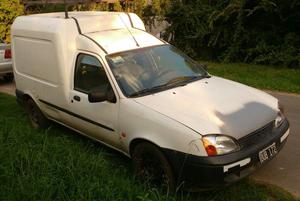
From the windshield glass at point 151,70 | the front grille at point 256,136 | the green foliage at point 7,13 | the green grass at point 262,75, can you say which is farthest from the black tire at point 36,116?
the green foliage at point 7,13

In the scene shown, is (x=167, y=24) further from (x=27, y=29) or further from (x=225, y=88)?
(x=225, y=88)

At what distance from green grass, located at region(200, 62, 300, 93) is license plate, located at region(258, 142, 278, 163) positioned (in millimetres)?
4809

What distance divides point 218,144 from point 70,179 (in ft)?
5.12

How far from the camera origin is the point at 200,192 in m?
4.98

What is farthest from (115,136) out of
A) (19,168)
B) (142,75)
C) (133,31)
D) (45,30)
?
(45,30)

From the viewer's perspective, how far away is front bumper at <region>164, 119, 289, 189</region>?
4.39 m

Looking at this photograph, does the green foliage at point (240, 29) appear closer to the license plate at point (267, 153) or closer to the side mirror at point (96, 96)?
the license plate at point (267, 153)

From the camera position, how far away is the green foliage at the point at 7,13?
1709 centimetres

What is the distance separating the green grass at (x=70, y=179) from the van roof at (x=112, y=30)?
146 cm

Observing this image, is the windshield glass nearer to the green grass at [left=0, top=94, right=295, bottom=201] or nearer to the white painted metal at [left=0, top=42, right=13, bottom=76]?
the green grass at [left=0, top=94, right=295, bottom=201]

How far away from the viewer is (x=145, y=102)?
5082 millimetres

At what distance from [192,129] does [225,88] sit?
1175 millimetres

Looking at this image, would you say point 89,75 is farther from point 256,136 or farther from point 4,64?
point 4,64

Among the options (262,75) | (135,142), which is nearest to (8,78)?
(262,75)
